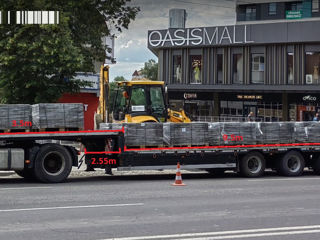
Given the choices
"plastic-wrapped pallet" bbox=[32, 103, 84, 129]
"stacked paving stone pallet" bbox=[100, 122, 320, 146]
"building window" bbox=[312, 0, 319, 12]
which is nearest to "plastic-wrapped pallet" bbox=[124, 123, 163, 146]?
"stacked paving stone pallet" bbox=[100, 122, 320, 146]

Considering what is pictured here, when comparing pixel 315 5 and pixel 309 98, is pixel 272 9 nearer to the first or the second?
pixel 315 5

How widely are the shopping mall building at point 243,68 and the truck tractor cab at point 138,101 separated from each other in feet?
89.6

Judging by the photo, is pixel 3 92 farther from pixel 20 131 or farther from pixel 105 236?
pixel 105 236

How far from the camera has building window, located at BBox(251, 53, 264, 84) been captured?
48.1 m

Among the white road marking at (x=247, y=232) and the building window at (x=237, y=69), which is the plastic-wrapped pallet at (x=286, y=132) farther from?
the building window at (x=237, y=69)

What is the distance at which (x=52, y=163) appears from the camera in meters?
17.1

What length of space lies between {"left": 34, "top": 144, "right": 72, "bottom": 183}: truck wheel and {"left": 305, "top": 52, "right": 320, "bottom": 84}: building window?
32925 mm

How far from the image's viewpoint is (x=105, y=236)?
29.0ft

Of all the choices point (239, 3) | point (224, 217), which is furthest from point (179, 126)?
point (239, 3)

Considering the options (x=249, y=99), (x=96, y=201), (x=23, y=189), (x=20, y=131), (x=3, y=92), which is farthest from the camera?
(x=249, y=99)

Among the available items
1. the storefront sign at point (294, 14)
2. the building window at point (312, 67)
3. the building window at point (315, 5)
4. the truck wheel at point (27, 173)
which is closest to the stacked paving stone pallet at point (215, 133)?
the truck wheel at point (27, 173)

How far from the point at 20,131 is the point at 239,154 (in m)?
7.49

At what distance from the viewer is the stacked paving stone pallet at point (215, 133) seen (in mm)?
18406

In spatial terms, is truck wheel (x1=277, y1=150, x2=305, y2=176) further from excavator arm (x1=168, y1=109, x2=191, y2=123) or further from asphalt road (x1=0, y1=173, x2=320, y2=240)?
excavator arm (x1=168, y1=109, x2=191, y2=123)
